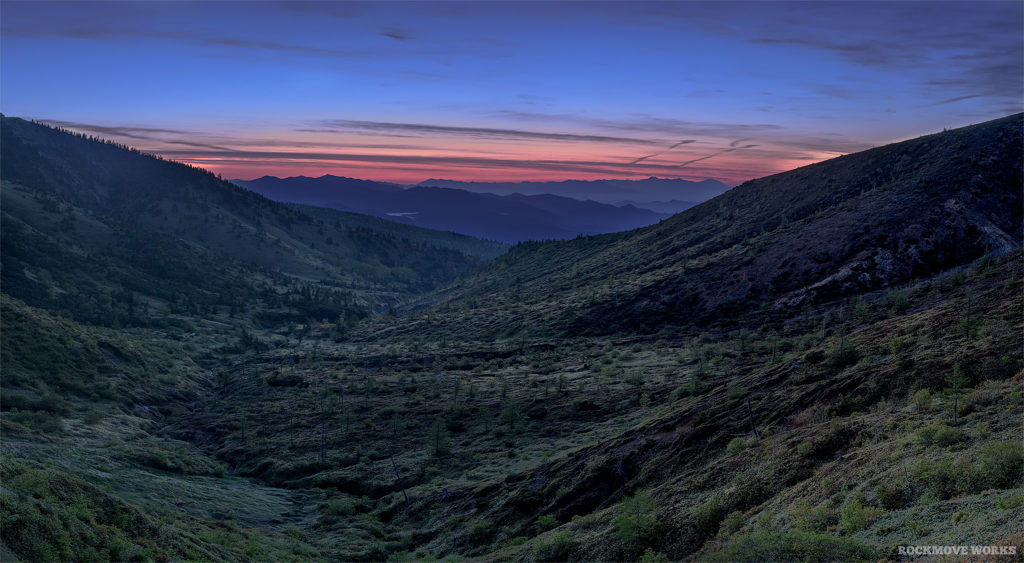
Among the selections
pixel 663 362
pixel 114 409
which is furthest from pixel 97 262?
pixel 663 362

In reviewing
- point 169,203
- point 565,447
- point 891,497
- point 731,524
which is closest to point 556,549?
point 731,524

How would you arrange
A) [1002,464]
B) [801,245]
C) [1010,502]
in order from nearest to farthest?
[1010,502]
[1002,464]
[801,245]

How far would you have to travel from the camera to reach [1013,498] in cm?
1022

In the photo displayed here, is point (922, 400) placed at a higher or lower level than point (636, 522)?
higher

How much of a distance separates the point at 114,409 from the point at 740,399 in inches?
2047

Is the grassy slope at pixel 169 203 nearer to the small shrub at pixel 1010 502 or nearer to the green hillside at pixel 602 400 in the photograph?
Answer: the green hillside at pixel 602 400

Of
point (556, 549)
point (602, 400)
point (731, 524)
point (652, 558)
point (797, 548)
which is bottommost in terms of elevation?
point (602, 400)

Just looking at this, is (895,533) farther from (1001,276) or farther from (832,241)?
(832,241)

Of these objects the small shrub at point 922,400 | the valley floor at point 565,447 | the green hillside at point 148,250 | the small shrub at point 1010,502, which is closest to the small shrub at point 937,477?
the valley floor at point 565,447

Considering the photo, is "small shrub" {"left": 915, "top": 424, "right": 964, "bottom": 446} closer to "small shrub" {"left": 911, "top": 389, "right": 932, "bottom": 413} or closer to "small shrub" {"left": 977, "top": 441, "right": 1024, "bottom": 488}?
"small shrub" {"left": 977, "top": 441, "right": 1024, "bottom": 488}

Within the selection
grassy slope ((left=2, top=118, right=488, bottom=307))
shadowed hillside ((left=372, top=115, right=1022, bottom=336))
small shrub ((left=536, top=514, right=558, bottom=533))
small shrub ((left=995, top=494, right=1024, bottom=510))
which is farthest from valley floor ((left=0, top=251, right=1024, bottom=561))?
grassy slope ((left=2, top=118, right=488, bottom=307))

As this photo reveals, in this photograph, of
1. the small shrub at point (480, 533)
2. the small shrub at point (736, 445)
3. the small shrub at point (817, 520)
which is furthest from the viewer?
the small shrub at point (480, 533)

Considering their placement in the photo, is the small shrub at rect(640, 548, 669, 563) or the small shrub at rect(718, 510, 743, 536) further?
the small shrub at rect(718, 510, 743, 536)

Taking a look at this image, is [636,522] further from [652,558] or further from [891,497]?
[891,497]
